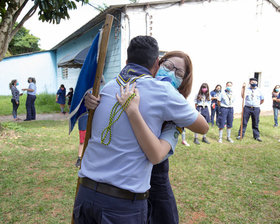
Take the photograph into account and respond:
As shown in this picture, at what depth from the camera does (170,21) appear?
10.5 m

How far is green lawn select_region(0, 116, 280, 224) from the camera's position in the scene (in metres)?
3.34

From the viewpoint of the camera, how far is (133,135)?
4.22ft

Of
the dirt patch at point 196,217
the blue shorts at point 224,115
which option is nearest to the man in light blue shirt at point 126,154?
the dirt patch at point 196,217

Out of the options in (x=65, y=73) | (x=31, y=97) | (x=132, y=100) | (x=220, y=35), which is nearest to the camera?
(x=132, y=100)

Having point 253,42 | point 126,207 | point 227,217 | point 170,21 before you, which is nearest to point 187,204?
point 227,217

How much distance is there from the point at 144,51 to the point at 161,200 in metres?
1.19

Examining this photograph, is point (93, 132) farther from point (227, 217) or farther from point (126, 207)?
point (227, 217)

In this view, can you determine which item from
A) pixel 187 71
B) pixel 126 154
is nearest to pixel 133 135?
pixel 126 154

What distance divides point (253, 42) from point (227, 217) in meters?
12.1

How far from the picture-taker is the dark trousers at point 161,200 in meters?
1.90

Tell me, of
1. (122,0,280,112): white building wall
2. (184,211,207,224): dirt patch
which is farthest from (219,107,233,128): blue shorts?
(184,211,207,224): dirt patch

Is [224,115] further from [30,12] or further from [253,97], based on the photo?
[30,12]

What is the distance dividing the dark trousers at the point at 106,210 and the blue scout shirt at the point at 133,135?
0.09 metres

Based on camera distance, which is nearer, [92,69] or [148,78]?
[148,78]
